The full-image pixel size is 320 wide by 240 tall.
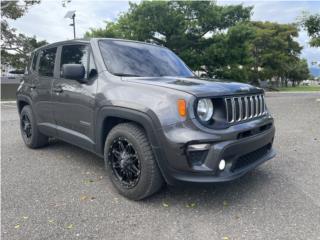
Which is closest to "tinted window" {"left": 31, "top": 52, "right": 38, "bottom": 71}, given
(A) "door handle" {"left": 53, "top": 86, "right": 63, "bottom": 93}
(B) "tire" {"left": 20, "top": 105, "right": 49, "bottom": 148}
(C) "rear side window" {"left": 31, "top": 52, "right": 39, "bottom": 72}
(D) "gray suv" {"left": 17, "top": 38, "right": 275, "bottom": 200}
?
(C) "rear side window" {"left": 31, "top": 52, "right": 39, "bottom": 72}

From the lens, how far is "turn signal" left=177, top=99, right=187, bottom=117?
2.93 m

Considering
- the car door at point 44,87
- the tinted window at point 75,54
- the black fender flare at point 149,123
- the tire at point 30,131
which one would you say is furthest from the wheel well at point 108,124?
the tire at point 30,131

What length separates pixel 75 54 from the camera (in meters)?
4.41

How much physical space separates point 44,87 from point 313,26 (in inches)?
540

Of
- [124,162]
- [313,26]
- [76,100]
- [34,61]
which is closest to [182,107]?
[124,162]

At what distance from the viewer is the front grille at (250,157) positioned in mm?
3207

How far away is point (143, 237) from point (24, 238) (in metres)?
1.05

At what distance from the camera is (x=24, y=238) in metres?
2.72

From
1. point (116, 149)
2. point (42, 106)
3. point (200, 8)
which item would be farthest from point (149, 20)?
point (116, 149)

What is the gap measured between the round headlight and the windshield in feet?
3.70

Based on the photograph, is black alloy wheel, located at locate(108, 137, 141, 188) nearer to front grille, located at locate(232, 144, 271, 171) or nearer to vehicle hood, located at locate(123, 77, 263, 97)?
vehicle hood, located at locate(123, 77, 263, 97)

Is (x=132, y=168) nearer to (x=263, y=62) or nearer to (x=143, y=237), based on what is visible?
(x=143, y=237)

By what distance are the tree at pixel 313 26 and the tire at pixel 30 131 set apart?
1327 centimetres

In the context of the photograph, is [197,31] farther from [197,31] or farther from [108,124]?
[108,124]
